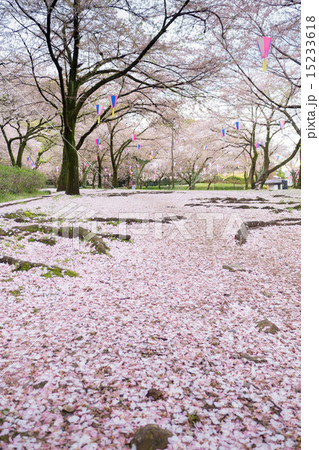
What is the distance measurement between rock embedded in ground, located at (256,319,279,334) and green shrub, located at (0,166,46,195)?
10560 mm

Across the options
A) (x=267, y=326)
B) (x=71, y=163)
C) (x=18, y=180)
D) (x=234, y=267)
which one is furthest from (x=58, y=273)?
(x=18, y=180)

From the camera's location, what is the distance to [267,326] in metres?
2.22

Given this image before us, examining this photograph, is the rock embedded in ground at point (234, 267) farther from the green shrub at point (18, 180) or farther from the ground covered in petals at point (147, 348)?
the green shrub at point (18, 180)

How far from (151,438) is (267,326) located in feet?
4.30

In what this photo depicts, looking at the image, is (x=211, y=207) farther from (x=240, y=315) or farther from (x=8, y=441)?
(x=8, y=441)

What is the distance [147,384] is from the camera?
63.3 inches

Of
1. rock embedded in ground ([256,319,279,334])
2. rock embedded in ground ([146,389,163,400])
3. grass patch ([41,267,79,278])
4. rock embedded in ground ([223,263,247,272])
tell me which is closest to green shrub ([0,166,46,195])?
grass patch ([41,267,79,278])

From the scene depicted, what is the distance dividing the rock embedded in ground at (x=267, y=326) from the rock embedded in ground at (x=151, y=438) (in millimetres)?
1199

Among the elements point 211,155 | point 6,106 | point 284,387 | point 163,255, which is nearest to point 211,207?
point 163,255

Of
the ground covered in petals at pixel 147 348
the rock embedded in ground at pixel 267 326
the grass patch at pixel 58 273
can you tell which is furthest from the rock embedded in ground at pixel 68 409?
the grass patch at pixel 58 273

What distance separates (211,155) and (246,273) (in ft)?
83.9

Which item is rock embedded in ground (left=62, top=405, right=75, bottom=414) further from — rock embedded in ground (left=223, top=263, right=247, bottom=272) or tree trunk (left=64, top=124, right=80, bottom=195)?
tree trunk (left=64, top=124, right=80, bottom=195)

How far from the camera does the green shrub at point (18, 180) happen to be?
419 inches

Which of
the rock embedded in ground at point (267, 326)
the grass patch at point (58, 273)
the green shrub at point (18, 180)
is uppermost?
the green shrub at point (18, 180)
